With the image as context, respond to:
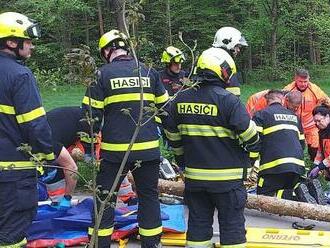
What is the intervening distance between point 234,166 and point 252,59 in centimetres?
2220

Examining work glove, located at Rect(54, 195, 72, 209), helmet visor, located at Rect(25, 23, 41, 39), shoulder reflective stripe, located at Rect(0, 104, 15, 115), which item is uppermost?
helmet visor, located at Rect(25, 23, 41, 39)

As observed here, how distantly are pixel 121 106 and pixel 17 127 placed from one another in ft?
2.84

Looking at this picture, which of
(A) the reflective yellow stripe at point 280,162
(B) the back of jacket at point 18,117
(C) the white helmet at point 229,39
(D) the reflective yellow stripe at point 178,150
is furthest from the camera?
(C) the white helmet at point 229,39

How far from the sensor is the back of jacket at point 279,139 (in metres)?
5.68

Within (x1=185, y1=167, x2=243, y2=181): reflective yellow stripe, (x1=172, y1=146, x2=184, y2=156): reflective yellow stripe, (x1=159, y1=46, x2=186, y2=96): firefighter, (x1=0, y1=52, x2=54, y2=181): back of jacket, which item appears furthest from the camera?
(x1=159, y1=46, x2=186, y2=96): firefighter

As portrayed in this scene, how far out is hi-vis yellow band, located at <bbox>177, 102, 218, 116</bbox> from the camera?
4.17 m

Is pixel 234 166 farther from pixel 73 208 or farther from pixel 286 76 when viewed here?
pixel 286 76

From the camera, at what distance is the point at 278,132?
5703mm

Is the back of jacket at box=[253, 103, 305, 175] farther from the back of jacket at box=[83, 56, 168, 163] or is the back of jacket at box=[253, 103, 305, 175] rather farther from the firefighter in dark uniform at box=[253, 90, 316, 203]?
the back of jacket at box=[83, 56, 168, 163]

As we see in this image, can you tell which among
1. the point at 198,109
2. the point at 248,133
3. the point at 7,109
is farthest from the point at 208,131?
the point at 7,109

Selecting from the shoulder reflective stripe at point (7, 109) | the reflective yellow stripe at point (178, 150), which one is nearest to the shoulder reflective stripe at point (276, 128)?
the reflective yellow stripe at point (178, 150)

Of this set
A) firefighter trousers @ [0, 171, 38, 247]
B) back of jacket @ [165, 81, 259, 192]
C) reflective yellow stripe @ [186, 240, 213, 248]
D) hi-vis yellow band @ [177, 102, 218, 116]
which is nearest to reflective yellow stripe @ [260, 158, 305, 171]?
back of jacket @ [165, 81, 259, 192]

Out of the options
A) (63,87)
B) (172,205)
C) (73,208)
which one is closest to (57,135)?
(73,208)

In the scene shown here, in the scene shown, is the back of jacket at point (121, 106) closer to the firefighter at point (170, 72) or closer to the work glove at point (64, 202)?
the work glove at point (64, 202)
